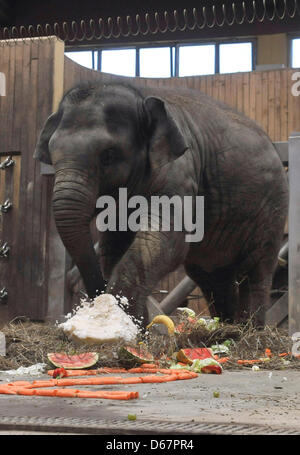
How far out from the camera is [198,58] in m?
18.7

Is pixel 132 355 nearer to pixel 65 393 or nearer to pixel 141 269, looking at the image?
pixel 65 393

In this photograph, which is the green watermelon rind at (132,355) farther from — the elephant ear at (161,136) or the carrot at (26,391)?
the elephant ear at (161,136)

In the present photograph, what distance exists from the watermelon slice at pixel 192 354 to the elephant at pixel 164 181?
2.35ft

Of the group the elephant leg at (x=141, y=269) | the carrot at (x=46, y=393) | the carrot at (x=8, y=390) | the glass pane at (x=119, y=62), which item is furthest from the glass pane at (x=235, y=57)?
the carrot at (x=46, y=393)

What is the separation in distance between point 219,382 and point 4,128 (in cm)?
690

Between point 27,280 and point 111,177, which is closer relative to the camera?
point 111,177

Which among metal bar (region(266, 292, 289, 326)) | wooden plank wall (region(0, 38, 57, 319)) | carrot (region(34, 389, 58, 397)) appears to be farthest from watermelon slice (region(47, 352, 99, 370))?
metal bar (region(266, 292, 289, 326))

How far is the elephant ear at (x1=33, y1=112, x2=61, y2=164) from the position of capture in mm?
7109

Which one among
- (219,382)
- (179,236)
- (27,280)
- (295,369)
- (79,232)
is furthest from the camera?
(27,280)

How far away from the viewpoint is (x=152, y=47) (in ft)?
61.9

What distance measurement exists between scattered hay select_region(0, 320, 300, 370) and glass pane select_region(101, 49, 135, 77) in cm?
1268

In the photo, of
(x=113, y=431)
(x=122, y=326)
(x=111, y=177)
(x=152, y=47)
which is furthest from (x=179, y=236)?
(x=152, y=47)

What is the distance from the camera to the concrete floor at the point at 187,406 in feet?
10.3

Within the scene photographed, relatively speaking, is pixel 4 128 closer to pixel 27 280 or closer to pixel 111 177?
pixel 27 280
